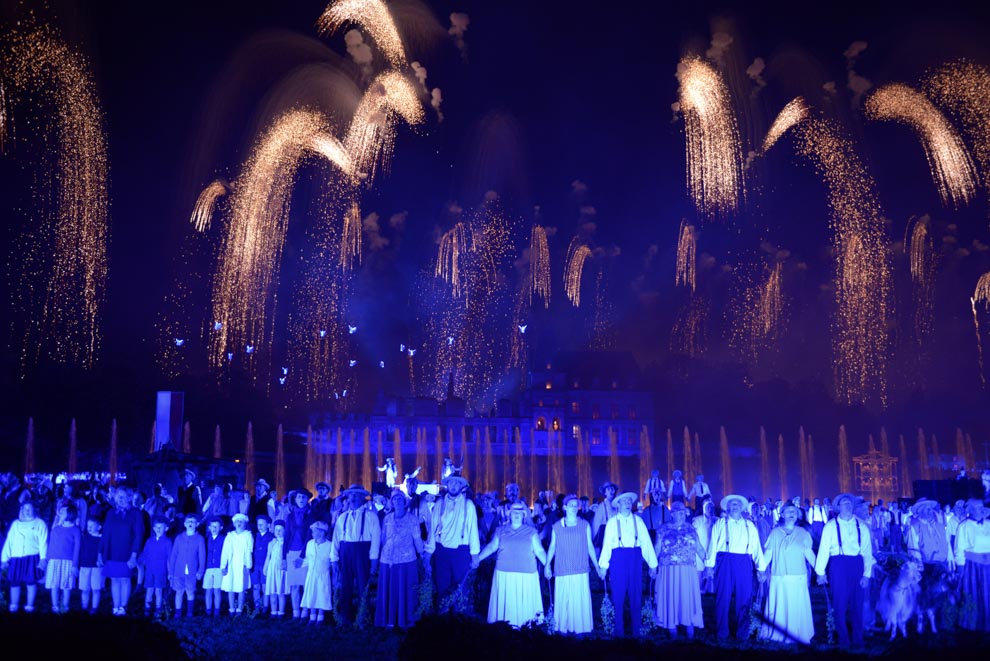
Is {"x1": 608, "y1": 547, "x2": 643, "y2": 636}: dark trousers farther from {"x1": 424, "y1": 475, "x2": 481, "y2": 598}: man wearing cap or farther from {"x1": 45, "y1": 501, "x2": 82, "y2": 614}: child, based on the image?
{"x1": 45, "y1": 501, "x2": 82, "y2": 614}: child

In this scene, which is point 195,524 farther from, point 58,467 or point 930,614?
point 58,467

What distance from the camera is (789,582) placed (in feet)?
39.3

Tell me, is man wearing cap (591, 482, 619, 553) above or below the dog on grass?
above

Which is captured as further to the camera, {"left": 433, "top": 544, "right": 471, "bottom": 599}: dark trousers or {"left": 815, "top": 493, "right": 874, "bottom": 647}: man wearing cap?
{"left": 433, "top": 544, "right": 471, "bottom": 599}: dark trousers

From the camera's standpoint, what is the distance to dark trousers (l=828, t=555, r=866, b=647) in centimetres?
1187

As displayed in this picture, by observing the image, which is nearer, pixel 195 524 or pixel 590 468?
pixel 195 524

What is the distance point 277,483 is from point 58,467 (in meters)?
18.9

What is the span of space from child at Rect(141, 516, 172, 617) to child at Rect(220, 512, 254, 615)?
0.84m

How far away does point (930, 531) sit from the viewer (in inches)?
560

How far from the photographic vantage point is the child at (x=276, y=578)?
1402 centimetres

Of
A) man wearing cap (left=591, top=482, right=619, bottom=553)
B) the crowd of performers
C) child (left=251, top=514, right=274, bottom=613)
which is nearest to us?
the crowd of performers

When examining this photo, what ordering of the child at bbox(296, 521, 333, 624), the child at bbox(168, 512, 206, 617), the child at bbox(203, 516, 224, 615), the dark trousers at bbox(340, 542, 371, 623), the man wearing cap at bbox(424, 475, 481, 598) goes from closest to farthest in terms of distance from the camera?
1. the man wearing cap at bbox(424, 475, 481, 598)
2. the dark trousers at bbox(340, 542, 371, 623)
3. the child at bbox(296, 521, 333, 624)
4. the child at bbox(168, 512, 206, 617)
5. the child at bbox(203, 516, 224, 615)

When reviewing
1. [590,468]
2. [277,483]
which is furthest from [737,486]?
[277,483]

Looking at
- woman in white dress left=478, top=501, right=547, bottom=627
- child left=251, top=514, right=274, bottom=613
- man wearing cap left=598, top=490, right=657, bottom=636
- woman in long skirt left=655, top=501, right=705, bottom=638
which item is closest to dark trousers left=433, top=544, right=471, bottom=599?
woman in white dress left=478, top=501, right=547, bottom=627
